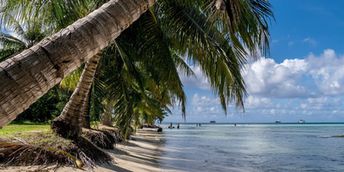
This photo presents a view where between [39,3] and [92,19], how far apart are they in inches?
99.7

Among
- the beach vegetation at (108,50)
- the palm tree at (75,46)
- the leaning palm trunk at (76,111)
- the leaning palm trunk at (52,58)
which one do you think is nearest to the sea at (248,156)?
the beach vegetation at (108,50)

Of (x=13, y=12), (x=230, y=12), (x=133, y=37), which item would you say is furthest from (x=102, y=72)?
(x=230, y=12)

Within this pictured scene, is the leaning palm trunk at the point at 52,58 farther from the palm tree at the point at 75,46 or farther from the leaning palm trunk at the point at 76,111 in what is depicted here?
the leaning palm trunk at the point at 76,111

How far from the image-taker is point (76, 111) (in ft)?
30.6

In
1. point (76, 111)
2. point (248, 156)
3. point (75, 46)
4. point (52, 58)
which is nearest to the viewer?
point (52, 58)

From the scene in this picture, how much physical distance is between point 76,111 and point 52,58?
701cm

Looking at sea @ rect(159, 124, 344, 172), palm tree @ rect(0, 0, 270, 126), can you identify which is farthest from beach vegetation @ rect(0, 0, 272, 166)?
sea @ rect(159, 124, 344, 172)

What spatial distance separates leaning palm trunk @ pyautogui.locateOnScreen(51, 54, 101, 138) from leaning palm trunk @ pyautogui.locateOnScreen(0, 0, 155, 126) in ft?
19.9

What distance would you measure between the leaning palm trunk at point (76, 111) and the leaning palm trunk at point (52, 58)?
6.06 m

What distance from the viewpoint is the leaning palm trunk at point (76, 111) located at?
9073 mm

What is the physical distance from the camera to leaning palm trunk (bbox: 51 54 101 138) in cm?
907

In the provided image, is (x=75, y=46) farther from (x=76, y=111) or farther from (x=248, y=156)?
(x=248, y=156)

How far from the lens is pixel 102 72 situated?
13.0m

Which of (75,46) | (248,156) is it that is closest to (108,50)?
(75,46)
